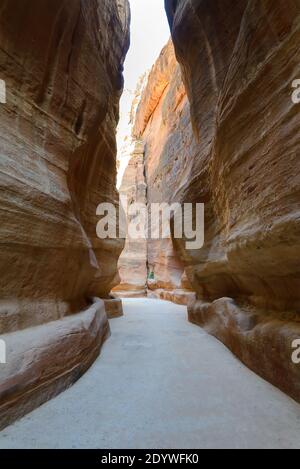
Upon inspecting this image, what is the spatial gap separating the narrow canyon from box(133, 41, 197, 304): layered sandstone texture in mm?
3656

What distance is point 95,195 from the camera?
18.7 feet

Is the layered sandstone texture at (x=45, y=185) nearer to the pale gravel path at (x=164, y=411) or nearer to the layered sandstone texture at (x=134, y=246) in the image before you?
the pale gravel path at (x=164, y=411)

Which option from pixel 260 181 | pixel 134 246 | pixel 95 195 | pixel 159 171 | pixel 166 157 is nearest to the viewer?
pixel 260 181

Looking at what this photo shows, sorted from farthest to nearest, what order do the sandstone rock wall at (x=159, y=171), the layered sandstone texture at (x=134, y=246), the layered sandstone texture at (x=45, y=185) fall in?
the layered sandstone texture at (x=134, y=246), the sandstone rock wall at (x=159, y=171), the layered sandstone texture at (x=45, y=185)

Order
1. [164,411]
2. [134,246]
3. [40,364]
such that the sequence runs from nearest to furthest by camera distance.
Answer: [164,411], [40,364], [134,246]

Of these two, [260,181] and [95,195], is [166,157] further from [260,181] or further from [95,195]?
[260,181]

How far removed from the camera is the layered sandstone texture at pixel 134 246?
57.2 feet

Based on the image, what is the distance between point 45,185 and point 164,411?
287 cm

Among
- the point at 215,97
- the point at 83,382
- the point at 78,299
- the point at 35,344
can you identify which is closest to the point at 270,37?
the point at 215,97

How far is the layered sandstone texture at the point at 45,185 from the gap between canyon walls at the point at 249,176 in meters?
2.20

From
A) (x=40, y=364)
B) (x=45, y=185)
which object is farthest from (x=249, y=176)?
(x=40, y=364)

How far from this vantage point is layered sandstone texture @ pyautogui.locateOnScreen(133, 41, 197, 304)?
12.2 m

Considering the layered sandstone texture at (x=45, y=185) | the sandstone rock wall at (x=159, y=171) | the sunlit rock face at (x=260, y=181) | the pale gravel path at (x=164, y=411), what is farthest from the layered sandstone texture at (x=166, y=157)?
the pale gravel path at (x=164, y=411)

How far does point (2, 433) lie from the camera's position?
1586 mm
